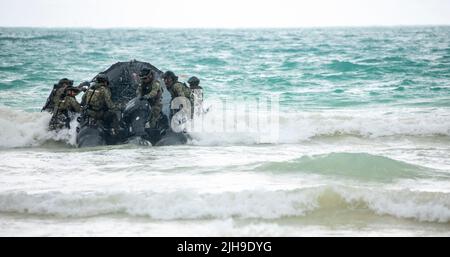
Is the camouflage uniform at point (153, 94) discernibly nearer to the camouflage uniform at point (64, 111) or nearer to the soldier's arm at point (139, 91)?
the soldier's arm at point (139, 91)

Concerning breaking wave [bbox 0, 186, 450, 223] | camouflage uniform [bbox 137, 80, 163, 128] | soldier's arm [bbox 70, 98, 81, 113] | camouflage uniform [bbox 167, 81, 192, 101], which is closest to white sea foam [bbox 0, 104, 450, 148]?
soldier's arm [bbox 70, 98, 81, 113]

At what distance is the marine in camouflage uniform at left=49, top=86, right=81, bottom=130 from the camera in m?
12.1

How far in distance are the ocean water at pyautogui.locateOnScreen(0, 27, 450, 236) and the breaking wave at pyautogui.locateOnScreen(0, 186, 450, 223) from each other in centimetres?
1

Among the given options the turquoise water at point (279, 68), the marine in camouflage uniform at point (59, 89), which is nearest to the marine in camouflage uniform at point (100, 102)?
the marine in camouflage uniform at point (59, 89)

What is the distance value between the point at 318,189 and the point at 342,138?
20.8ft

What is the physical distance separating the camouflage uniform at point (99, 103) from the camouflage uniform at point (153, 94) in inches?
25.2

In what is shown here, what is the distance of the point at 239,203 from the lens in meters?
7.68

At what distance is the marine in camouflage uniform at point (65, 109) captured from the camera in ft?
39.8

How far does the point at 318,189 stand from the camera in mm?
7988

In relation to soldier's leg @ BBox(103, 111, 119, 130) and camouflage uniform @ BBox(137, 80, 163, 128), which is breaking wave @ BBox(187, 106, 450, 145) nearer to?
camouflage uniform @ BBox(137, 80, 163, 128)

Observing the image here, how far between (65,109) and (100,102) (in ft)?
3.54

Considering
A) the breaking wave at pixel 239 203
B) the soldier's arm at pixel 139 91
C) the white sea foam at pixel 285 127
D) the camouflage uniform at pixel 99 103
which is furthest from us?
the white sea foam at pixel 285 127
